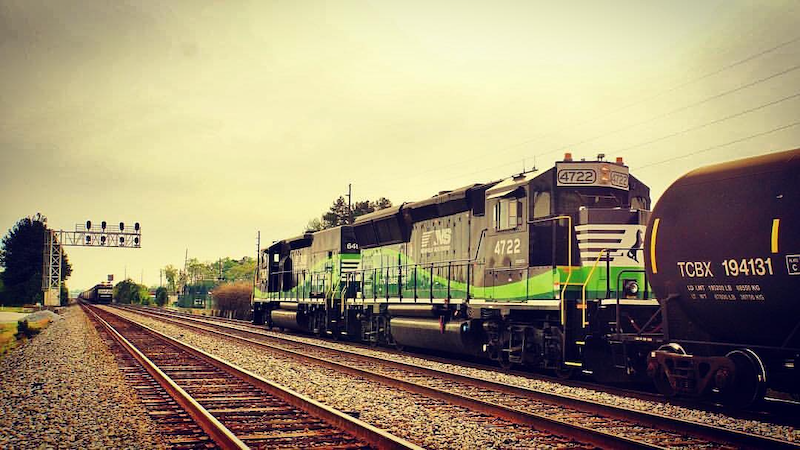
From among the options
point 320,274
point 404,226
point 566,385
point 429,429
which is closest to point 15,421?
point 429,429

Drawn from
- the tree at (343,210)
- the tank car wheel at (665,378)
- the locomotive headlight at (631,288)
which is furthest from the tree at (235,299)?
the tank car wheel at (665,378)

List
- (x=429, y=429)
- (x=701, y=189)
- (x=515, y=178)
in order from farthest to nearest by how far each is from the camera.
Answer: (x=515, y=178) < (x=701, y=189) < (x=429, y=429)

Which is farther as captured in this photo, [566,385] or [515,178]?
[515,178]

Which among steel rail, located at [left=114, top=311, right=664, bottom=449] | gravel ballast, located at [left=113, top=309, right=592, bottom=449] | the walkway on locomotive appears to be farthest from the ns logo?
steel rail, located at [left=114, top=311, right=664, bottom=449]

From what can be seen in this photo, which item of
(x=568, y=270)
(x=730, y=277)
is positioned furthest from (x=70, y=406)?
(x=730, y=277)

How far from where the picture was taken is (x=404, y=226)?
2080cm

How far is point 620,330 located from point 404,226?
32.9 ft

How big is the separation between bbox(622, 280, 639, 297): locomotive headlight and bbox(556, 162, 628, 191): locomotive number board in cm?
194

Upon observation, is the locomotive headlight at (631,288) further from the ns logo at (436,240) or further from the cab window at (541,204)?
the ns logo at (436,240)

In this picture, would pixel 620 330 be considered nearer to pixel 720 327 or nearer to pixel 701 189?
pixel 720 327

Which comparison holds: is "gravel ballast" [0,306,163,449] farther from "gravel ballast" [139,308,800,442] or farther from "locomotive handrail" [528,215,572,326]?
"locomotive handrail" [528,215,572,326]

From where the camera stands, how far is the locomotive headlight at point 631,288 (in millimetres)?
12422

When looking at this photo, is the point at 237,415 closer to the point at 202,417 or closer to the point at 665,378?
the point at 202,417

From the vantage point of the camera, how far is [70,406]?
10.3 m
